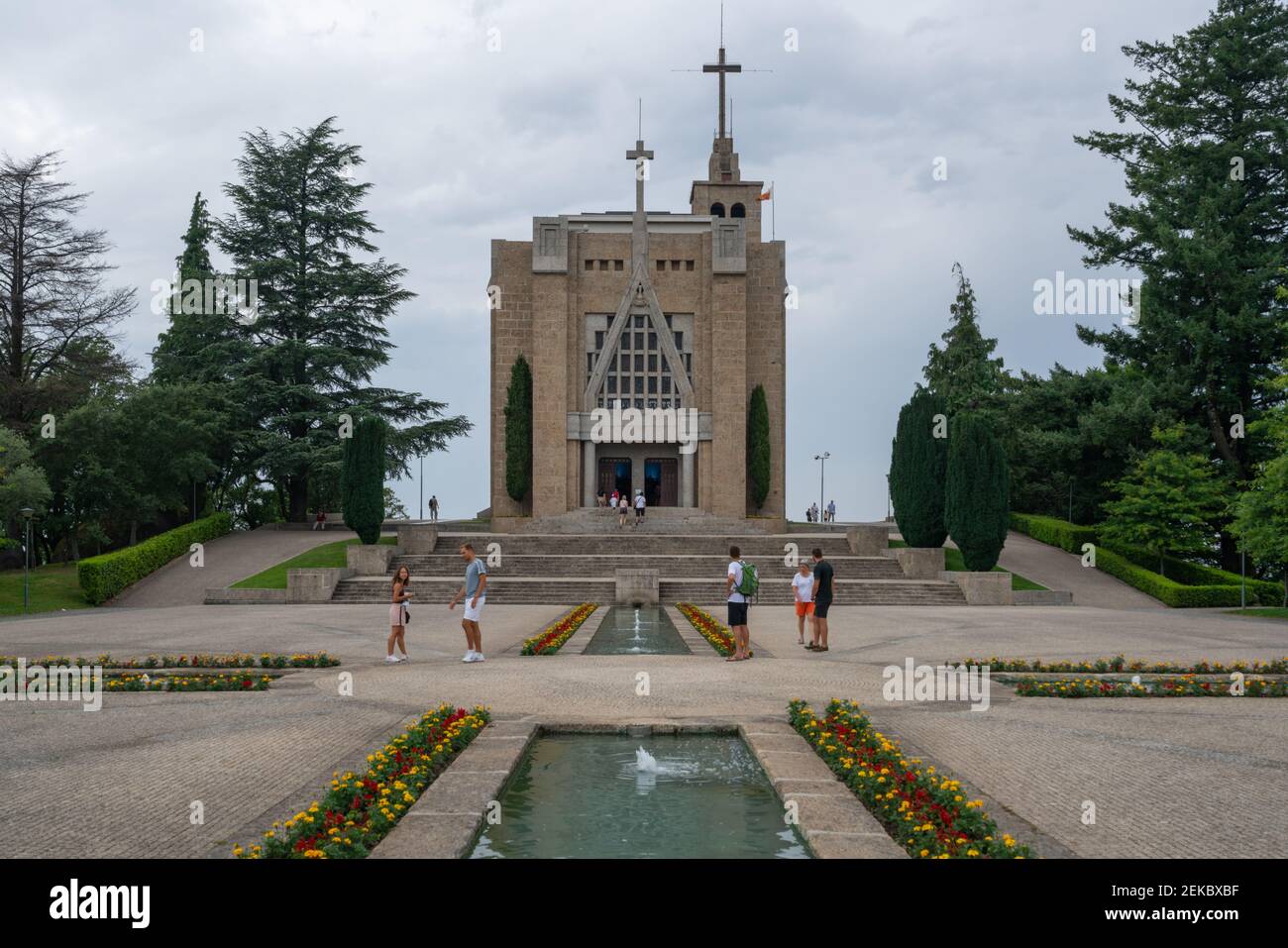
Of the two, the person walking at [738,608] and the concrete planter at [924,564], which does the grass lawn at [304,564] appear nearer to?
the concrete planter at [924,564]

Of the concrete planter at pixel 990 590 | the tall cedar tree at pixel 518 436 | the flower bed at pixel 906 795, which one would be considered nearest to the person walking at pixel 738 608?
the flower bed at pixel 906 795

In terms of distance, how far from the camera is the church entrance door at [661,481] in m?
45.0

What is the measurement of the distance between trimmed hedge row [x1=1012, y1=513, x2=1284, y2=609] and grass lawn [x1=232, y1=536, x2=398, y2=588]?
2381 cm

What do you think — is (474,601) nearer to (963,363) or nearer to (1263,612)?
(1263,612)

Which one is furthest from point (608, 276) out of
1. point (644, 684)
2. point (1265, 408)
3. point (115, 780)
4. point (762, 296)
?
point (115, 780)

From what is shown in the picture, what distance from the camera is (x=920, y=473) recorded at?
3331cm

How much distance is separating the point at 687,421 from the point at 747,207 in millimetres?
20244

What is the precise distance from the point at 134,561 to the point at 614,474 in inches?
794

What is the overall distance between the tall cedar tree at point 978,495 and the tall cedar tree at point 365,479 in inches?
685

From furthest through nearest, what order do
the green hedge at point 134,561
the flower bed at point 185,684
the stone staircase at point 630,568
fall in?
the green hedge at point 134,561 < the stone staircase at point 630,568 < the flower bed at point 185,684

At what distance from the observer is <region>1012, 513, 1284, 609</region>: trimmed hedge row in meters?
30.3

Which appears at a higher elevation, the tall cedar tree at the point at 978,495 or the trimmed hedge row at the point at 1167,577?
the tall cedar tree at the point at 978,495
